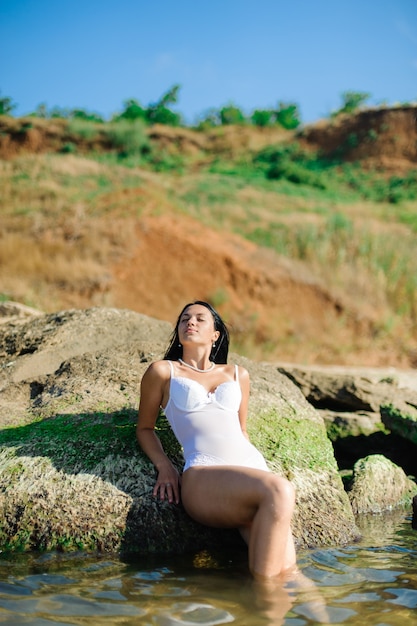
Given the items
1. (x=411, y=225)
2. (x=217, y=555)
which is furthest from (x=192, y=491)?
(x=411, y=225)

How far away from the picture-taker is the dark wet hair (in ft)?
15.0

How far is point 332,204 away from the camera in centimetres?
2781

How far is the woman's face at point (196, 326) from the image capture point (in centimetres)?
442

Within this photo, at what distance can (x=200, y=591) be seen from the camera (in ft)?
11.2

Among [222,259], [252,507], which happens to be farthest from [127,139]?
[252,507]

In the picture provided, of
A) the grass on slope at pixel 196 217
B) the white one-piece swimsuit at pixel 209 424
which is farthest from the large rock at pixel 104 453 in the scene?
the grass on slope at pixel 196 217

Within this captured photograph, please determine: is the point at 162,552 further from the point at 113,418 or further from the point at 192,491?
the point at 113,418

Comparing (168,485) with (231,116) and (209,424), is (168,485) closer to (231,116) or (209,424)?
(209,424)

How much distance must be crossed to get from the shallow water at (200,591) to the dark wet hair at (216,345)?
1.31 metres

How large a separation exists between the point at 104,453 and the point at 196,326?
3.29ft

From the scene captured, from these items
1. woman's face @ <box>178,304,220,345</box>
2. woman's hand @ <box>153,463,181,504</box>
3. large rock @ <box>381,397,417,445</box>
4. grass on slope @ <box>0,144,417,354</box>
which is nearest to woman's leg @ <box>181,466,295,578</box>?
woman's hand @ <box>153,463,181,504</box>

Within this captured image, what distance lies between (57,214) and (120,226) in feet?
6.91

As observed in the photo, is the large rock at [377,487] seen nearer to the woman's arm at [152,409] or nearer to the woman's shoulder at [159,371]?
the woman's arm at [152,409]

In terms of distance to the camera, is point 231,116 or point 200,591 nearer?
point 200,591
